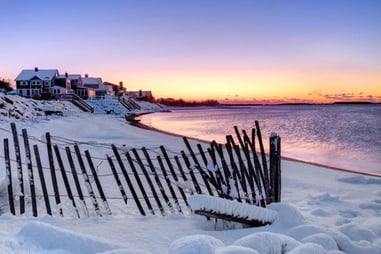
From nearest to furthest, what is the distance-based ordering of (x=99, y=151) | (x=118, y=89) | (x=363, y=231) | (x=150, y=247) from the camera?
(x=150, y=247) → (x=363, y=231) → (x=99, y=151) → (x=118, y=89)

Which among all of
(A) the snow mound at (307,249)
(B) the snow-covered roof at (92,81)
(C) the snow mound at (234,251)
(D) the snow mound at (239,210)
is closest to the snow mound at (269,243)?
(A) the snow mound at (307,249)

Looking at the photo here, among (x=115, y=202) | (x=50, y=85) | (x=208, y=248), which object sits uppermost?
(x=50, y=85)

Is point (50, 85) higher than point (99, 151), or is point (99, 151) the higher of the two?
point (50, 85)

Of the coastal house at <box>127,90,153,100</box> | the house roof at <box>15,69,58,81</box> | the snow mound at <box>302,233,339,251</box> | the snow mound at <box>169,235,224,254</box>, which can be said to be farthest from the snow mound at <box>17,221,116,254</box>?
the coastal house at <box>127,90,153,100</box>

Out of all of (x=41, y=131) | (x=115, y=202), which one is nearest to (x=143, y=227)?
(x=115, y=202)

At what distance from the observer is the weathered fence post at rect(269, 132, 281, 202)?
6246 mm

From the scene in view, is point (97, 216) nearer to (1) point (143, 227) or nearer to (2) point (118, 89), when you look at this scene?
(1) point (143, 227)

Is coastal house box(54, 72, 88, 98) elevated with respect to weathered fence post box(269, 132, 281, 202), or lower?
elevated

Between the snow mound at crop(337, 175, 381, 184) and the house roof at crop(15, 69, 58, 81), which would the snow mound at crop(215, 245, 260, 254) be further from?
the house roof at crop(15, 69, 58, 81)

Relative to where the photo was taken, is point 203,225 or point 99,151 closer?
point 203,225

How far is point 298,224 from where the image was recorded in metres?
5.13

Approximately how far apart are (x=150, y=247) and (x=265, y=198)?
9.16 ft

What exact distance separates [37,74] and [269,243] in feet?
265

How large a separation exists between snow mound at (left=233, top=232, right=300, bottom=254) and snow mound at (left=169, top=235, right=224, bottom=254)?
15.8 inches
